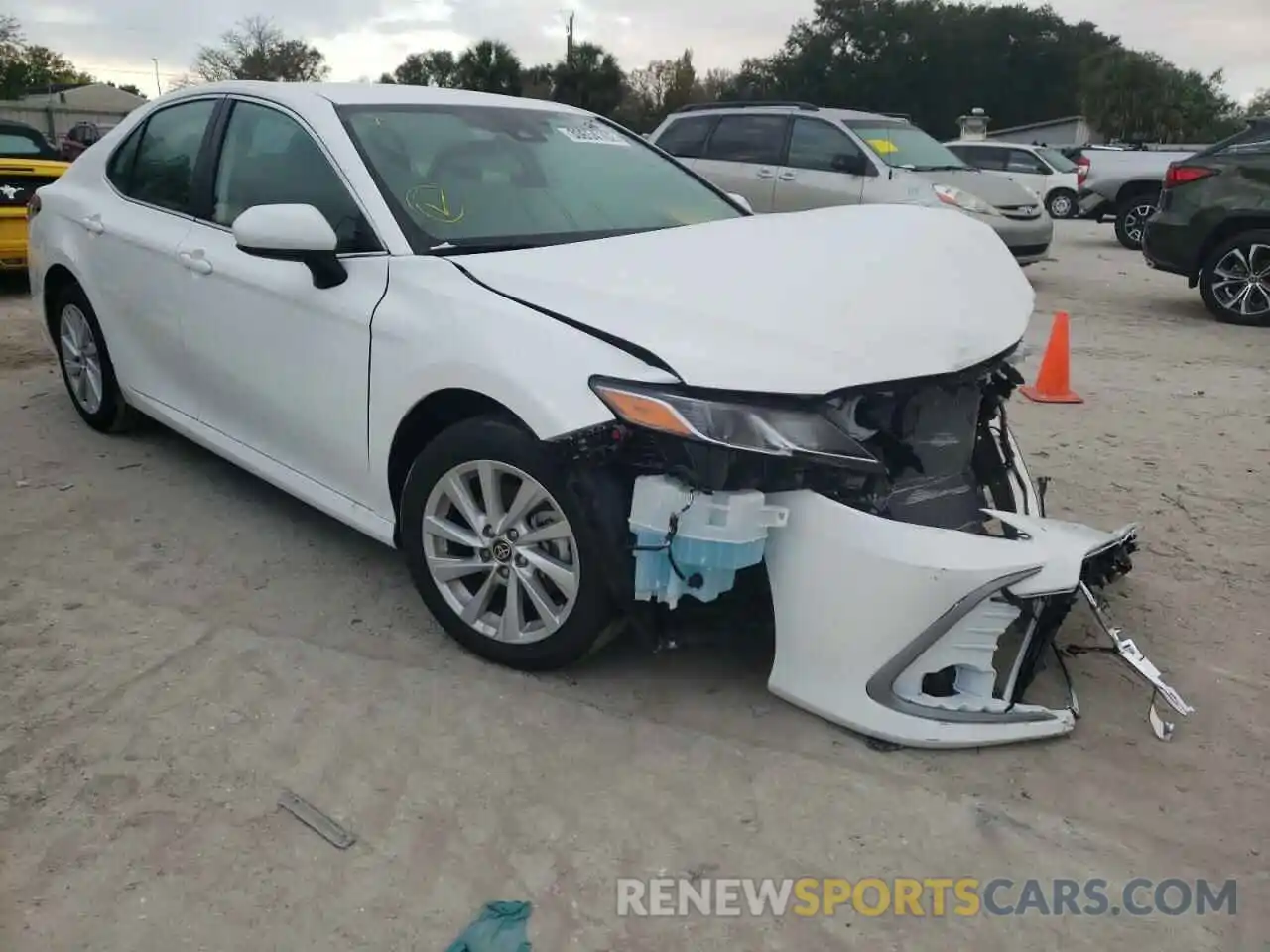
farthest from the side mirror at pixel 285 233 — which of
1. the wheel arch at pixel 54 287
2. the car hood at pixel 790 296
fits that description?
the wheel arch at pixel 54 287

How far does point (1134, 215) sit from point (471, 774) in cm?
1559

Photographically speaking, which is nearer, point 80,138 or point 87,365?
point 87,365

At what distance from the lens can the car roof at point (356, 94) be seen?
364 centimetres

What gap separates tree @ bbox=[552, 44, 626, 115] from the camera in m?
46.9

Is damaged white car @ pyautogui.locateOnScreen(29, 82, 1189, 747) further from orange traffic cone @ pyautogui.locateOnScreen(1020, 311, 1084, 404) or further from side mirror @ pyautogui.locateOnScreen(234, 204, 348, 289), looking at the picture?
orange traffic cone @ pyautogui.locateOnScreen(1020, 311, 1084, 404)

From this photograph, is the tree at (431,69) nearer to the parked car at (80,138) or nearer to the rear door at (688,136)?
the parked car at (80,138)

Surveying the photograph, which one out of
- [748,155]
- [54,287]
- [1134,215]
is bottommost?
[54,287]

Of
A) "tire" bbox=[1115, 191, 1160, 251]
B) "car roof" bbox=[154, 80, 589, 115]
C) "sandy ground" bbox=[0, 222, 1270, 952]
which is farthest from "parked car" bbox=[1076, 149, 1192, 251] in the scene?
"car roof" bbox=[154, 80, 589, 115]

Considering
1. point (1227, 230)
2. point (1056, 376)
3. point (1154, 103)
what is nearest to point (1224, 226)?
point (1227, 230)

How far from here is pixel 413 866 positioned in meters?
2.35

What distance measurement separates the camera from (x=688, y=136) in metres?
11.4

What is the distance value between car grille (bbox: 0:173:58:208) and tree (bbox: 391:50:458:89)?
45.4 meters

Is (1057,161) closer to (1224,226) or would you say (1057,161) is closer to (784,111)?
(784,111)

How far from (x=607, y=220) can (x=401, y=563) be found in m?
1.43
